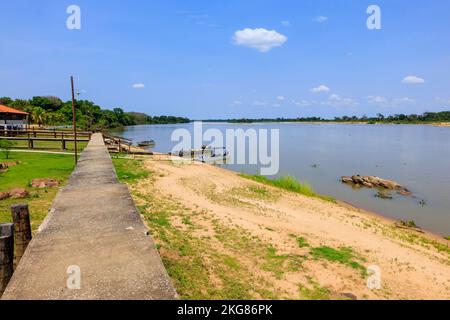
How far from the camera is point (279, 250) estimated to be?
8.73 m

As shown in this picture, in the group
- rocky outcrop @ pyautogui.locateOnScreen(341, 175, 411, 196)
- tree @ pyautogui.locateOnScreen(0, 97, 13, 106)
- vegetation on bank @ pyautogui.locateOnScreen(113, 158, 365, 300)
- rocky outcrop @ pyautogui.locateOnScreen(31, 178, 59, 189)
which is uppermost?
tree @ pyautogui.locateOnScreen(0, 97, 13, 106)

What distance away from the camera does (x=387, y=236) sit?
12.2 m

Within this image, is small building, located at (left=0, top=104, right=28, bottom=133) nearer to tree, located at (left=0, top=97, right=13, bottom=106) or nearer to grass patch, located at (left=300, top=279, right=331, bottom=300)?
tree, located at (left=0, top=97, right=13, bottom=106)

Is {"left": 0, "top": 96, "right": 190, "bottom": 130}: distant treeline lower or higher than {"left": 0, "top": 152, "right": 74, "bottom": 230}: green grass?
higher

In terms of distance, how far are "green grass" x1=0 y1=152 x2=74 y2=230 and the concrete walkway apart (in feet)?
8.42

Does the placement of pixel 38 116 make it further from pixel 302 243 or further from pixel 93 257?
pixel 93 257

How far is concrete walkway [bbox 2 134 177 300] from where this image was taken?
390cm

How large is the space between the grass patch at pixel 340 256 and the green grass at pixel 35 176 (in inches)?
306

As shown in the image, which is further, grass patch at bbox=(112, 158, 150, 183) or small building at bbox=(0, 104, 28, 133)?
small building at bbox=(0, 104, 28, 133)

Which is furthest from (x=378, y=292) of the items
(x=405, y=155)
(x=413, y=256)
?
(x=405, y=155)

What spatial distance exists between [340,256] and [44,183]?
11.6 metres

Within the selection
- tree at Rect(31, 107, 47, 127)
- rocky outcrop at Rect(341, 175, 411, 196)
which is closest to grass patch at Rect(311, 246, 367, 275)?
rocky outcrop at Rect(341, 175, 411, 196)

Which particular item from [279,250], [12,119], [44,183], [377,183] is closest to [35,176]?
[44,183]

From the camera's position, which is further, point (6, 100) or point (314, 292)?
point (6, 100)
